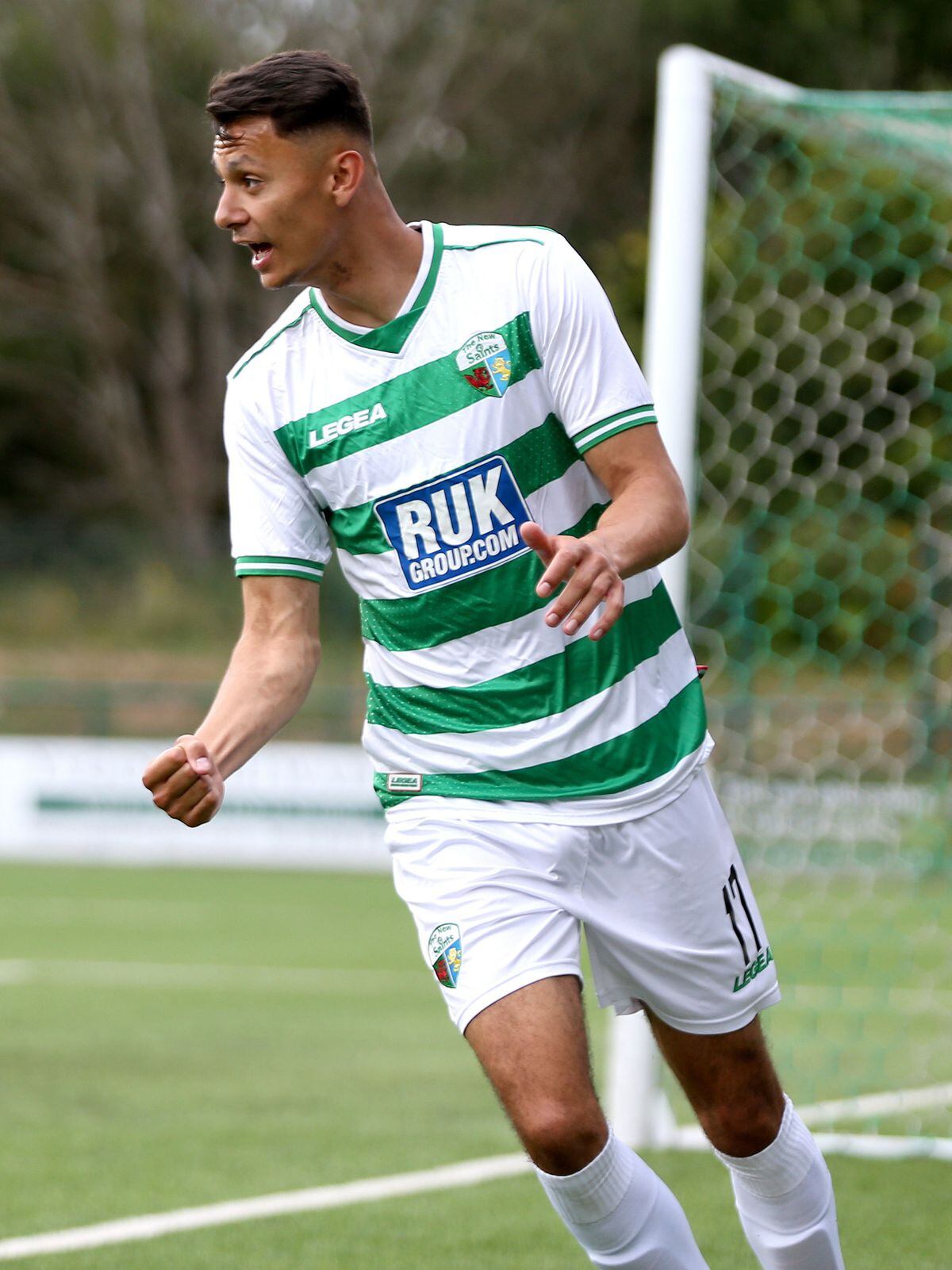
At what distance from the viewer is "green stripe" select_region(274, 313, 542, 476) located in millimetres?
3213

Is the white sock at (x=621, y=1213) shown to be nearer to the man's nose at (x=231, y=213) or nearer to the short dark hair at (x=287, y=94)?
the man's nose at (x=231, y=213)

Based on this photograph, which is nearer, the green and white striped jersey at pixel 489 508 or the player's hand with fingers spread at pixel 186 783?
the player's hand with fingers spread at pixel 186 783

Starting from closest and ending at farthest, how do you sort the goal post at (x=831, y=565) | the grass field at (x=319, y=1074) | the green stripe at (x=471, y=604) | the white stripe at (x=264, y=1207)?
the green stripe at (x=471, y=604) < the white stripe at (x=264, y=1207) < the grass field at (x=319, y=1074) < the goal post at (x=831, y=565)

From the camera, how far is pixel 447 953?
124 inches

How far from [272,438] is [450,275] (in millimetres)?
422

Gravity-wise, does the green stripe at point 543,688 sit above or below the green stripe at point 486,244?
below

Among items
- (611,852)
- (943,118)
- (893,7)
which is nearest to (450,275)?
(611,852)

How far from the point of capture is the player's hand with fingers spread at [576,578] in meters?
2.71

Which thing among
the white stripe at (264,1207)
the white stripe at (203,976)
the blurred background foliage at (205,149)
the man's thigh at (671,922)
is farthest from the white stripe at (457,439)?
the blurred background foliage at (205,149)

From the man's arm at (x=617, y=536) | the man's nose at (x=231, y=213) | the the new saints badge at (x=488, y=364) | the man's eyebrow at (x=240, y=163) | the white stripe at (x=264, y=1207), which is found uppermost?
the man's eyebrow at (x=240, y=163)

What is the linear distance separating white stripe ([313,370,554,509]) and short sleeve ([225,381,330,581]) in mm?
179

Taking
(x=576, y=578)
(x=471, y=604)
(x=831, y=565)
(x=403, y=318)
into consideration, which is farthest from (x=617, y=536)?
(x=831, y=565)

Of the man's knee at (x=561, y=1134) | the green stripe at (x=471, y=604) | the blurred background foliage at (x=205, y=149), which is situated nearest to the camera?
the man's knee at (x=561, y=1134)

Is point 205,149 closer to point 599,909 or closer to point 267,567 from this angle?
point 267,567
